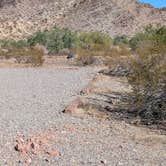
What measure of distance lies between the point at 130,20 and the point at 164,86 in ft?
255

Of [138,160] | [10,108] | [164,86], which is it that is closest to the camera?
[138,160]

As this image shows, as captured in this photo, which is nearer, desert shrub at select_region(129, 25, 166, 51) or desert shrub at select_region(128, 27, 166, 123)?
desert shrub at select_region(128, 27, 166, 123)

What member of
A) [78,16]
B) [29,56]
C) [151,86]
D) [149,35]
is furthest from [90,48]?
[151,86]

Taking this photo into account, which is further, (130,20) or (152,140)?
(130,20)

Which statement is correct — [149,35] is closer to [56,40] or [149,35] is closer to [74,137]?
[56,40]

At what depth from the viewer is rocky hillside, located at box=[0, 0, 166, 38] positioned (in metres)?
93.4

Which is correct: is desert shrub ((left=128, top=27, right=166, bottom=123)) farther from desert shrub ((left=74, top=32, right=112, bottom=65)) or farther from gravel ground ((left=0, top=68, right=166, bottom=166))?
desert shrub ((left=74, top=32, right=112, bottom=65))

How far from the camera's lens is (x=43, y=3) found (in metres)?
105

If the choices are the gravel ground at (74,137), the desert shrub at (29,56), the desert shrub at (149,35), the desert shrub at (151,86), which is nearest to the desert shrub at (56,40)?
the desert shrub at (149,35)

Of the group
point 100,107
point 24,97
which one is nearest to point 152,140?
point 100,107

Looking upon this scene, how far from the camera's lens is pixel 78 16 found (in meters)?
96.9

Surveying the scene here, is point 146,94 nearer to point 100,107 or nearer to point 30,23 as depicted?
point 100,107

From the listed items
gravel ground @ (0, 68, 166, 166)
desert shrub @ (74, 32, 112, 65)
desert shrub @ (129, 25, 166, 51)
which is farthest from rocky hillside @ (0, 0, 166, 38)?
gravel ground @ (0, 68, 166, 166)

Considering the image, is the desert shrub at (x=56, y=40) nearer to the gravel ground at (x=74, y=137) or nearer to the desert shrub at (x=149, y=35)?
the desert shrub at (x=149, y=35)
